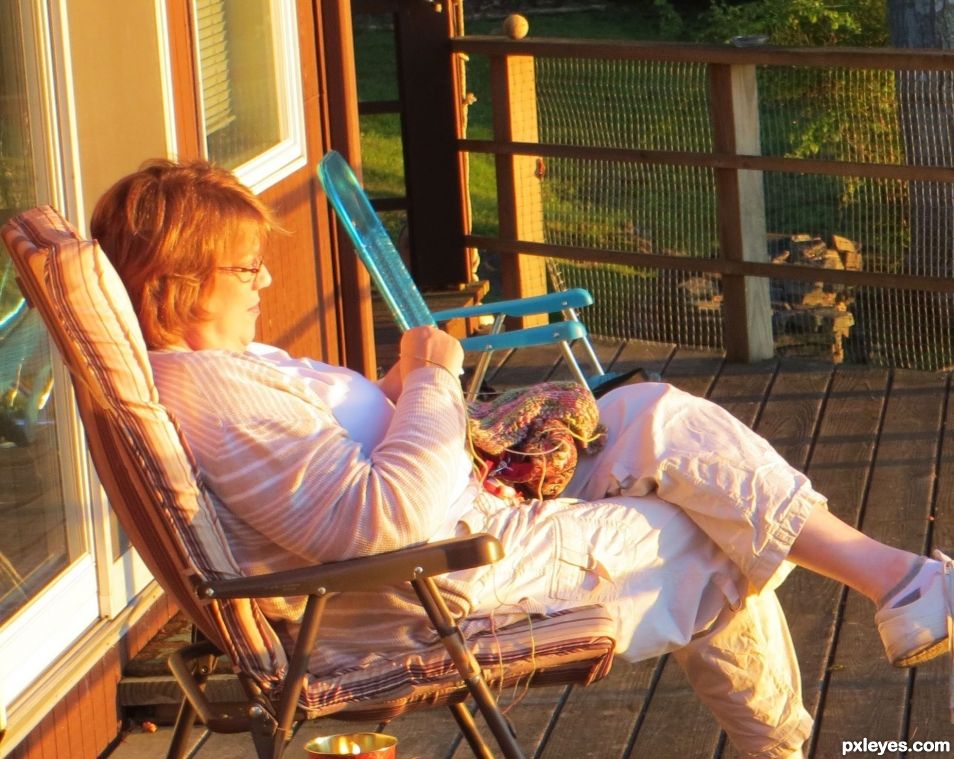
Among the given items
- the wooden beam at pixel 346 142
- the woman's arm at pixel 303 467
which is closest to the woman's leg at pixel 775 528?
the woman's arm at pixel 303 467

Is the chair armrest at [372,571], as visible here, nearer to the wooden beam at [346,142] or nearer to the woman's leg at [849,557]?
the woman's leg at [849,557]

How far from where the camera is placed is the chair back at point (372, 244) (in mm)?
4445

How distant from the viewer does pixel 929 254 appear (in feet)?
17.7

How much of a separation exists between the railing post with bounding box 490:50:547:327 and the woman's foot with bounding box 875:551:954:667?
3.89m

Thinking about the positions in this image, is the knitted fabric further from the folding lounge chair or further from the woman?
the folding lounge chair

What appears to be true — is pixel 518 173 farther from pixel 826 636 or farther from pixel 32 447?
pixel 32 447

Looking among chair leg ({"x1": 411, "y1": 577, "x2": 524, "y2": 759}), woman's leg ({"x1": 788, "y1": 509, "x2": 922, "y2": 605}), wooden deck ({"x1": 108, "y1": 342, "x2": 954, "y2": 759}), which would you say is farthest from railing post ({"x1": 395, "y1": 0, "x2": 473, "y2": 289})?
chair leg ({"x1": 411, "y1": 577, "x2": 524, "y2": 759})

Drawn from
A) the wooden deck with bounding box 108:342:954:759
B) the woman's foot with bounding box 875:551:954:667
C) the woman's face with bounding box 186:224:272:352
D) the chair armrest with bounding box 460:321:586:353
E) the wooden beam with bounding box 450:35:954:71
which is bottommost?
the wooden deck with bounding box 108:342:954:759

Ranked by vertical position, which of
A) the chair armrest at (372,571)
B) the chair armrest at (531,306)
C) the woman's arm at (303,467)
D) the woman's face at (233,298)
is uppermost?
the woman's face at (233,298)

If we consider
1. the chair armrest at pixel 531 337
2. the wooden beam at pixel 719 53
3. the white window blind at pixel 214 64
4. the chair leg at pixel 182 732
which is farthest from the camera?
the wooden beam at pixel 719 53

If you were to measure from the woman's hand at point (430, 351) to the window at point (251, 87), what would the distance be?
5.03 feet

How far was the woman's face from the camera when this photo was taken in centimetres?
233

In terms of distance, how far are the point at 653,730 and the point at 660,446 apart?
0.74 meters

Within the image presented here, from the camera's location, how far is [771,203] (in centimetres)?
611
